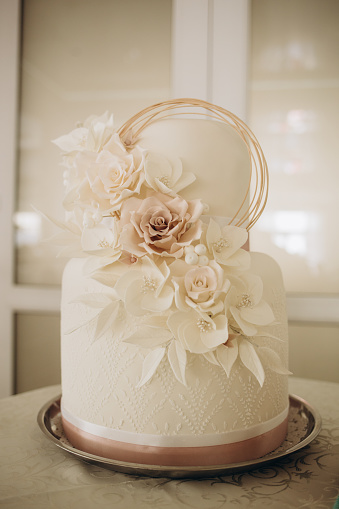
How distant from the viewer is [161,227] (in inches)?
29.0

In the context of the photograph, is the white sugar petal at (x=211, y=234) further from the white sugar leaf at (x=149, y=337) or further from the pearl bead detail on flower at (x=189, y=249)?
the white sugar leaf at (x=149, y=337)

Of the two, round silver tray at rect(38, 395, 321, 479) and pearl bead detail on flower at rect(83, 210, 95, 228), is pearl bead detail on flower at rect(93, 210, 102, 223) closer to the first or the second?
pearl bead detail on flower at rect(83, 210, 95, 228)

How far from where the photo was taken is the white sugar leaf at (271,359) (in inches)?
30.5

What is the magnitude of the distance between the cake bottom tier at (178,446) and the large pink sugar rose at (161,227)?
327 millimetres

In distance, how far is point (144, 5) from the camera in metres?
2.10

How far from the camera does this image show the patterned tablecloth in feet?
2.22

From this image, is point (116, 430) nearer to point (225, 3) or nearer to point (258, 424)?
point (258, 424)

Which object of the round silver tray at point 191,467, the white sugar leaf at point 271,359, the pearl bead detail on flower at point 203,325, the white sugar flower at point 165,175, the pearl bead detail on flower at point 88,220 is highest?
the white sugar flower at point 165,175

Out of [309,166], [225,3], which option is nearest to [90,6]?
[225,3]

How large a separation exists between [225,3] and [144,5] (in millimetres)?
392

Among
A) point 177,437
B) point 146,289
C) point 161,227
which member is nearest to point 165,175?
point 161,227

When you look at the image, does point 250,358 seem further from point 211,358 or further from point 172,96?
point 172,96

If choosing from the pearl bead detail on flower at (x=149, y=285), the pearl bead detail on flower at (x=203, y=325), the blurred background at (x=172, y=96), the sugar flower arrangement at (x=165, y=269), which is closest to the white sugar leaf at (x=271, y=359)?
the sugar flower arrangement at (x=165, y=269)

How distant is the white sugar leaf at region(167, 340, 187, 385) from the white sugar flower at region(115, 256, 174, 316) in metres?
0.07
